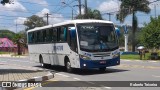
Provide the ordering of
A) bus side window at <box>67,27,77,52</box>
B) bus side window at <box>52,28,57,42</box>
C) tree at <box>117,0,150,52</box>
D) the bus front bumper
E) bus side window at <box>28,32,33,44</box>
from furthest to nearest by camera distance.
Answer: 1. tree at <box>117,0,150,52</box>
2. bus side window at <box>28,32,33,44</box>
3. bus side window at <box>52,28,57,42</box>
4. bus side window at <box>67,27,77,52</box>
5. the bus front bumper

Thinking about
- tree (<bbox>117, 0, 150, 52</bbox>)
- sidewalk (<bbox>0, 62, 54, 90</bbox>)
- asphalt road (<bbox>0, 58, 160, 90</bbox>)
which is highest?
tree (<bbox>117, 0, 150, 52</bbox>)

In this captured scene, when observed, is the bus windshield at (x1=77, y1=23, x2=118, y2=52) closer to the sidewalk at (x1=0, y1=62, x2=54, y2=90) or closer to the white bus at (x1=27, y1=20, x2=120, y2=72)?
the white bus at (x1=27, y1=20, x2=120, y2=72)

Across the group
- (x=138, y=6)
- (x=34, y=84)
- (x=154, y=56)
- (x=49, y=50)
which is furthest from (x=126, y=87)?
(x=138, y=6)

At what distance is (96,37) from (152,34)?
75.3 ft

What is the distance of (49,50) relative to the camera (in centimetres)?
2734

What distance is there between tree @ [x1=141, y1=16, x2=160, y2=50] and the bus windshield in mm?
21632

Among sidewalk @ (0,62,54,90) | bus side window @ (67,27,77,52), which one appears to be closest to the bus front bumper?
bus side window @ (67,27,77,52)

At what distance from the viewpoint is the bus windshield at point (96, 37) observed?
21609 mm

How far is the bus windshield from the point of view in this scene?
70.9 feet

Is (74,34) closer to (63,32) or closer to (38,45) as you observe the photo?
(63,32)

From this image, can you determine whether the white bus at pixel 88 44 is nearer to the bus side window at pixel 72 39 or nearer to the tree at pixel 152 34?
the bus side window at pixel 72 39

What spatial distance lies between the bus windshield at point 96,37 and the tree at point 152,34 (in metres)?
21.6

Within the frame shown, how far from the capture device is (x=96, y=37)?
21.8m

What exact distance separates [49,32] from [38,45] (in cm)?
335
